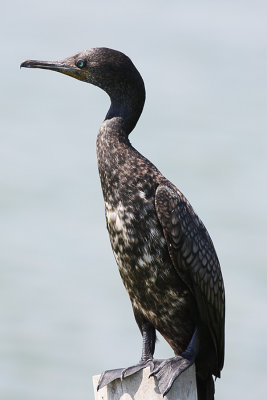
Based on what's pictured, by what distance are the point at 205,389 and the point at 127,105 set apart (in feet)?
6.89

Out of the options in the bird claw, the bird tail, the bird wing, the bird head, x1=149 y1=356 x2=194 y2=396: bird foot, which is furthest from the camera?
the bird head

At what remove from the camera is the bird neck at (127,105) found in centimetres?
666

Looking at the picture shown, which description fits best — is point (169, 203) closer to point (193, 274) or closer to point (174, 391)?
point (193, 274)

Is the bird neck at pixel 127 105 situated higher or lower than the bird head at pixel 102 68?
lower

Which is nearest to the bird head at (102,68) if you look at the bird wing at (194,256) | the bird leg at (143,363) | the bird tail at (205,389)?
the bird wing at (194,256)

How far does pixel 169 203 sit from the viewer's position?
→ 20.5 ft

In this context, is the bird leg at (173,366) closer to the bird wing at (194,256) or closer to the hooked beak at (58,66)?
the bird wing at (194,256)

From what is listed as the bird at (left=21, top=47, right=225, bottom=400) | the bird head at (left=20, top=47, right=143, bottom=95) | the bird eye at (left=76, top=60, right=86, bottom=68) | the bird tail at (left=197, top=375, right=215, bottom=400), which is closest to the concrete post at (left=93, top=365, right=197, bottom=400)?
the bird at (left=21, top=47, right=225, bottom=400)

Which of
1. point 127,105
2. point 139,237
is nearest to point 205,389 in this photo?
point 139,237

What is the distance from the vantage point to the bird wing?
20.5 feet

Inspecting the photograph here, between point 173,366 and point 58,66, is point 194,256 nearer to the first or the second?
point 173,366

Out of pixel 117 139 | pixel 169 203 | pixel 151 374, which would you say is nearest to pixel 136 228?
pixel 169 203

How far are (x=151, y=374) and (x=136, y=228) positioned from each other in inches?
45.6

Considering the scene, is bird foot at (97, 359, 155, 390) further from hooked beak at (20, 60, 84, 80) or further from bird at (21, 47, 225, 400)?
hooked beak at (20, 60, 84, 80)
